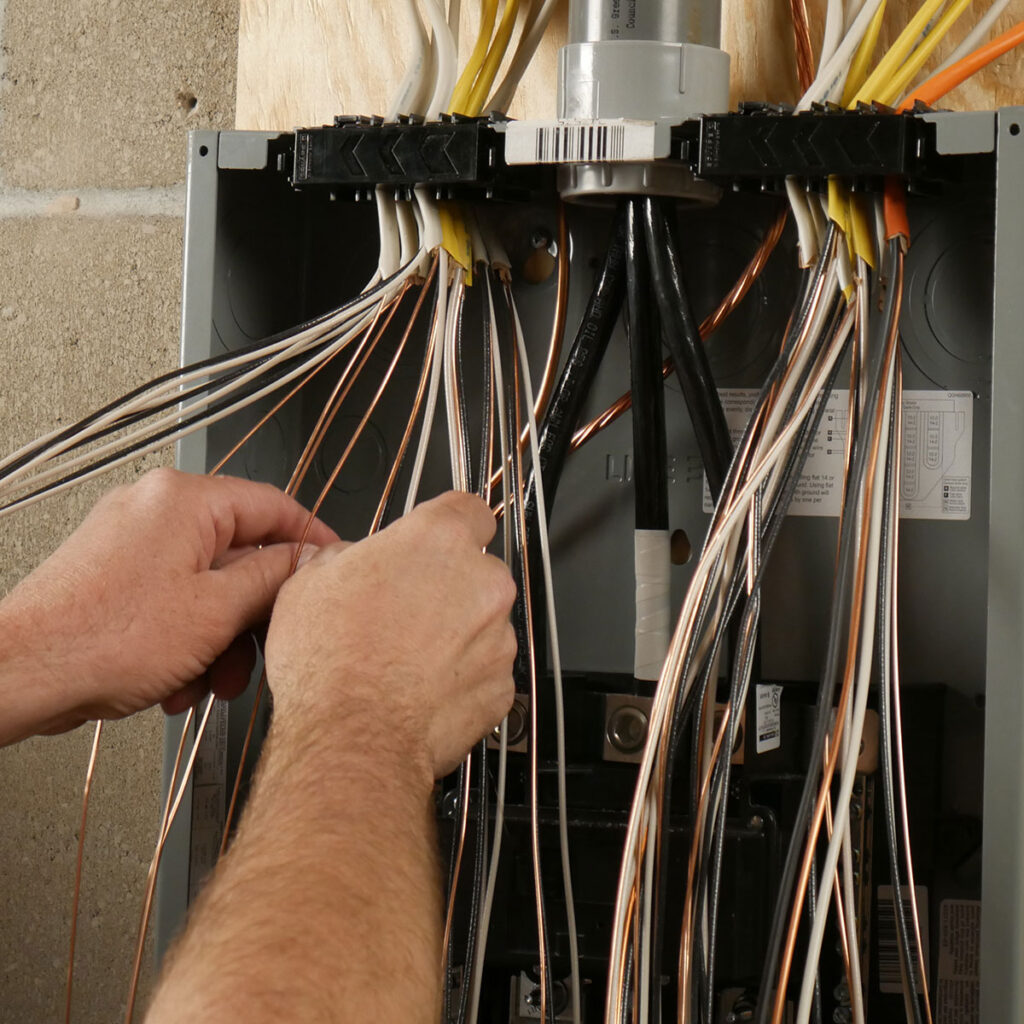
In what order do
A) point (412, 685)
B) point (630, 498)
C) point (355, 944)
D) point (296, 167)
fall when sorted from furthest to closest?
point (630, 498) < point (296, 167) < point (412, 685) < point (355, 944)

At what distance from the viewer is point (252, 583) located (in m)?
0.80

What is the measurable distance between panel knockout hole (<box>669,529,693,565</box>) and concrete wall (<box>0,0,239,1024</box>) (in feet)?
2.02

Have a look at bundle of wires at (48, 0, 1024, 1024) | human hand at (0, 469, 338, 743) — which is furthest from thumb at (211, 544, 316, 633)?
bundle of wires at (48, 0, 1024, 1024)

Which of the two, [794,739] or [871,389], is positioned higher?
[871,389]

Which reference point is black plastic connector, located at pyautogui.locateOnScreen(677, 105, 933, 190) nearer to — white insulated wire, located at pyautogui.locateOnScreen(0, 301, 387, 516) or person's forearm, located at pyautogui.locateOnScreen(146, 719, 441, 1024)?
white insulated wire, located at pyautogui.locateOnScreen(0, 301, 387, 516)

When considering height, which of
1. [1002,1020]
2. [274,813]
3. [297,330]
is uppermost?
[297,330]

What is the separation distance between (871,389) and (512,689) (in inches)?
11.7

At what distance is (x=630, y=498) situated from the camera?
0.98 m

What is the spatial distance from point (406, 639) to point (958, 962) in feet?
1.65

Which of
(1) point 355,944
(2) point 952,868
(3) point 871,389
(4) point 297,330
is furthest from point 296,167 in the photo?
(2) point 952,868

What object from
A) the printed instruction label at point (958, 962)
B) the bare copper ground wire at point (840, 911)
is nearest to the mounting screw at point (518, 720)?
the bare copper ground wire at point (840, 911)

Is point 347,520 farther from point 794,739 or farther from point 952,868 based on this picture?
point 952,868

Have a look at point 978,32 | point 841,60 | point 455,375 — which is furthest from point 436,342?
point 978,32

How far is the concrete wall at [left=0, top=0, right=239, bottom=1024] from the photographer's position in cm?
129
